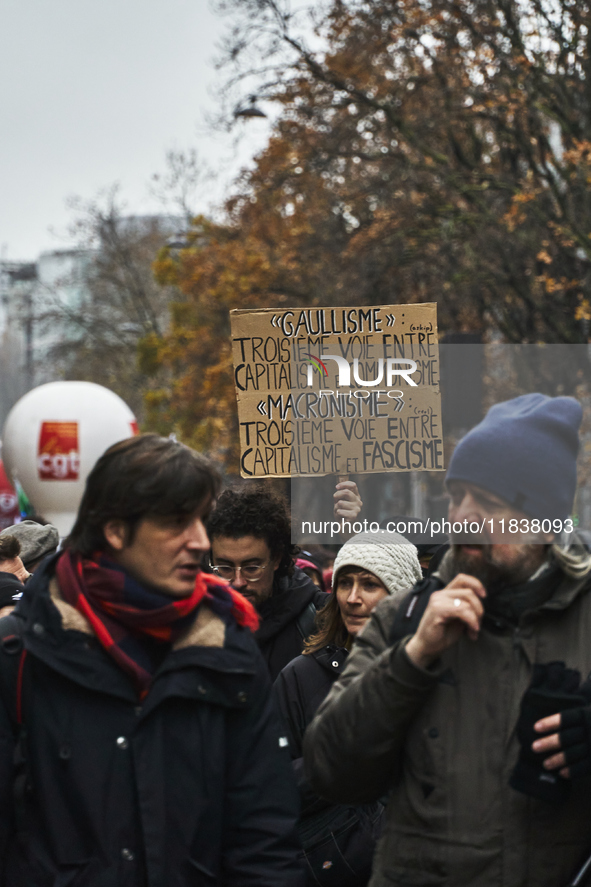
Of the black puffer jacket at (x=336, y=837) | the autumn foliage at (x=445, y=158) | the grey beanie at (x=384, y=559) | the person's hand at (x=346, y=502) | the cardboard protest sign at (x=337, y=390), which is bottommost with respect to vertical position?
the black puffer jacket at (x=336, y=837)

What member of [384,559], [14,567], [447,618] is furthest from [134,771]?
[14,567]

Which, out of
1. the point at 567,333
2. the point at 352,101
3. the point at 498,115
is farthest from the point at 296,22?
the point at 567,333

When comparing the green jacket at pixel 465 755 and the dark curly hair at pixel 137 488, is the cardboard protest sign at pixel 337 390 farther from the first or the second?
the green jacket at pixel 465 755

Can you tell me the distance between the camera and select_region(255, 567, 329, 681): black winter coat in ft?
13.2

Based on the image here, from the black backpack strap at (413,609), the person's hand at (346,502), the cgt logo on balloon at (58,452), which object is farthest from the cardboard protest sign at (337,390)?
the cgt logo on balloon at (58,452)

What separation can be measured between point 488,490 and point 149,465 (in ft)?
2.33

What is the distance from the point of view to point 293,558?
4254 mm

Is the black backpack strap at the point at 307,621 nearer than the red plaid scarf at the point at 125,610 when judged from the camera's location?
No

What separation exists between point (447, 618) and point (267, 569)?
6.55 ft

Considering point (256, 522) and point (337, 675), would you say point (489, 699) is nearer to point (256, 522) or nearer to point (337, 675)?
point (337, 675)

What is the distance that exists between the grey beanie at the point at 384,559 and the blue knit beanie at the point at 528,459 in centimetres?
126

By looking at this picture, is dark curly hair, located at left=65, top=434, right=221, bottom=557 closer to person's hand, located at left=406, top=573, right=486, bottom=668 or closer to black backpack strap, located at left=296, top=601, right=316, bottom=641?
person's hand, located at left=406, top=573, right=486, bottom=668

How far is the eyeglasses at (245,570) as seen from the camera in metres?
4.08

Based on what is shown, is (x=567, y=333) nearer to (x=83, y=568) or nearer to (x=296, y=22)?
(x=296, y=22)
